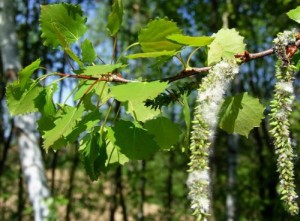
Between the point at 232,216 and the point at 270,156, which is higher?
the point at 270,156

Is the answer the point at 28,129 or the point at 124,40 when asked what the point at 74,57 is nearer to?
the point at 28,129

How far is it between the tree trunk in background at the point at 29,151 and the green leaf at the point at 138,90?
13.5 feet

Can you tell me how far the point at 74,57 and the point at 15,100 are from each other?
0.32m

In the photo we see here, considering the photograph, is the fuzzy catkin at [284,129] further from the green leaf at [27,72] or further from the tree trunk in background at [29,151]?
the tree trunk in background at [29,151]

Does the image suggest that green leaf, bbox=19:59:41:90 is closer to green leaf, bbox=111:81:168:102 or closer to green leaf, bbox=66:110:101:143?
green leaf, bbox=66:110:101:143

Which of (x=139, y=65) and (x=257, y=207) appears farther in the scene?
(x=139, y=65)

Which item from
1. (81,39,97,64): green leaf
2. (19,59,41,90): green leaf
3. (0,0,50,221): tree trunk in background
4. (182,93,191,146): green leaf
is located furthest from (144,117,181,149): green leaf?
(0,0,50,221): tree trunk in background

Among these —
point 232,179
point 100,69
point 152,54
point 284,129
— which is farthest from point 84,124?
point 232,179

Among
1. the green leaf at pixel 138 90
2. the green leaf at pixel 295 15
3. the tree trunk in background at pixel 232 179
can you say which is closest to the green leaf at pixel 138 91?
the green leaf at pixel 138 90

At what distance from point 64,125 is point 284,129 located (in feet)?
1.97

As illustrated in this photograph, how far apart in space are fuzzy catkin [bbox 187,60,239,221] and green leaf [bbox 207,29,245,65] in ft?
0.42

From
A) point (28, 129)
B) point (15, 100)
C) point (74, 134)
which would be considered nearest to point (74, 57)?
point (74, 134)

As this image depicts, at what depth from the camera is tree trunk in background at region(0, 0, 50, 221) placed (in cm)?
505

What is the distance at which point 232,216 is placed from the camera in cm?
858
